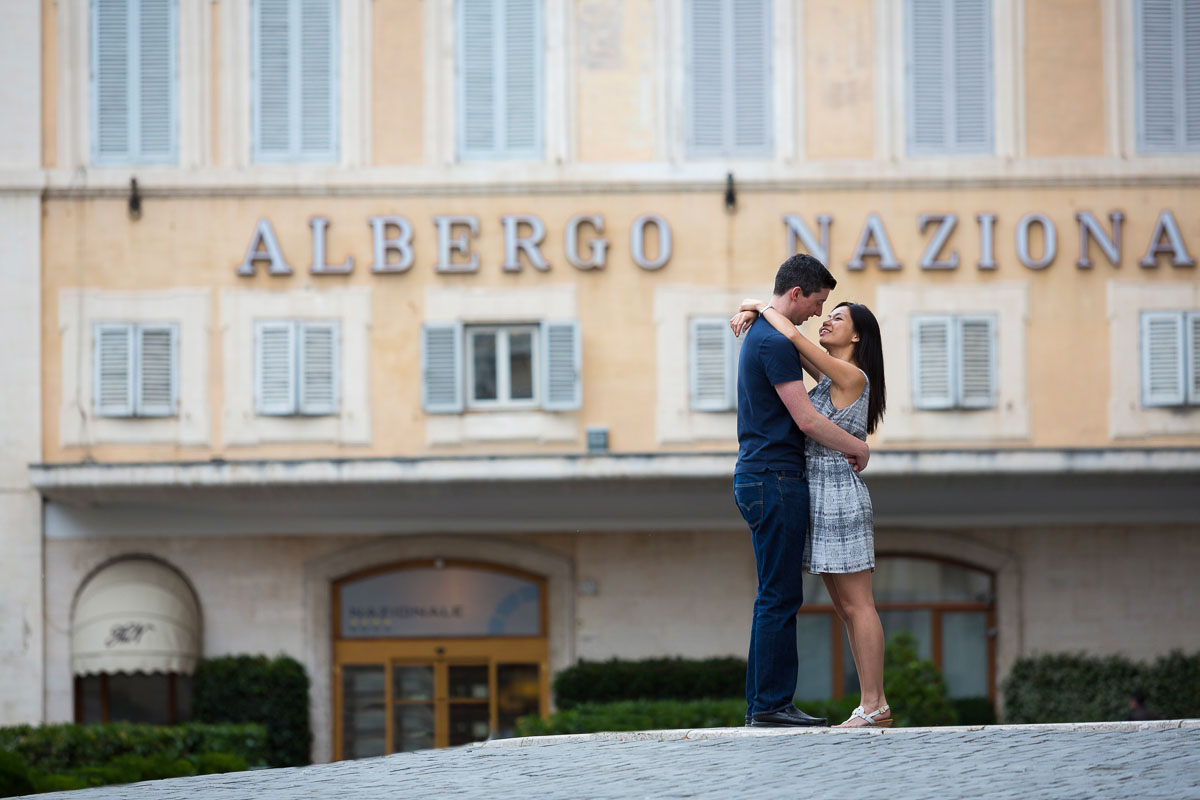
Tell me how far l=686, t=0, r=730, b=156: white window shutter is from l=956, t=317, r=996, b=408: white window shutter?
355cm

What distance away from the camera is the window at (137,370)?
18797 millimetres

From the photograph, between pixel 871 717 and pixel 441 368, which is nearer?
pixel 871 717

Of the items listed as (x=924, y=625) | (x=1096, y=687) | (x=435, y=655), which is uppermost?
(x=924, y=625)

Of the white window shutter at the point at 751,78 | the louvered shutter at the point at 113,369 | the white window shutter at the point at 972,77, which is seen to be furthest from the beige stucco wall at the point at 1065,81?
the louvered shutter at the point at 113,369

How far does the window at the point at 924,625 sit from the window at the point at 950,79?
523 cm

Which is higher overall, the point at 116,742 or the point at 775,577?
the point at 775,577

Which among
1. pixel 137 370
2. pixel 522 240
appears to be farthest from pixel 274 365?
pixel 522 240

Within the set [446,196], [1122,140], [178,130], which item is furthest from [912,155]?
[178,130]

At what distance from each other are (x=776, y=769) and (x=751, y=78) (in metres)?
14.0

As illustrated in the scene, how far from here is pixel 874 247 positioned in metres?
18.8

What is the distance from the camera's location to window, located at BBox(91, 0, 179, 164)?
62.5 feet

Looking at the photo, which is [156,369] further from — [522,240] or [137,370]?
[522,240]

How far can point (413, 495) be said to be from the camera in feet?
62.0

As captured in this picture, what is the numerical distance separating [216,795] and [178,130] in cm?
1407
